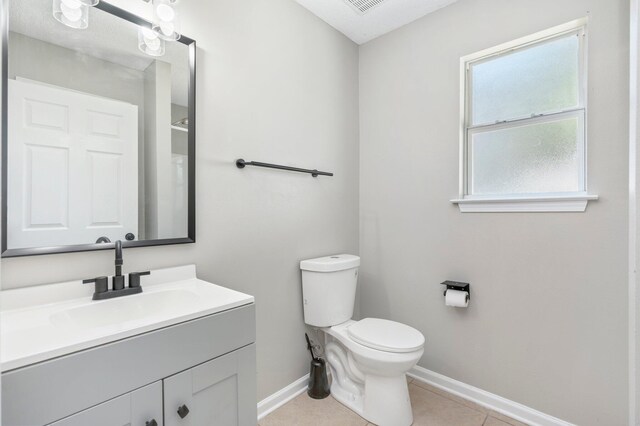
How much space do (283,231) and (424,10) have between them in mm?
1724

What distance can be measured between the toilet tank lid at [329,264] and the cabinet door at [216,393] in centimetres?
80

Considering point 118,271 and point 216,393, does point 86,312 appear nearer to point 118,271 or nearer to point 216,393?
point 118,271

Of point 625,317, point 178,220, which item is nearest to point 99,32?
point 178,220

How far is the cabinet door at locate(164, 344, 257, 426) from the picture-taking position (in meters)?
0.91

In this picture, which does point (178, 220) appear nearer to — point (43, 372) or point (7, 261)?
point (7, 261)

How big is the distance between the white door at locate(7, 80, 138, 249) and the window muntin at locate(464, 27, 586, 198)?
1.88m

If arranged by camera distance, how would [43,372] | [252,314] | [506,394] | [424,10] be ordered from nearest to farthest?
[43,372], [252,314], [506,394], [424,10]

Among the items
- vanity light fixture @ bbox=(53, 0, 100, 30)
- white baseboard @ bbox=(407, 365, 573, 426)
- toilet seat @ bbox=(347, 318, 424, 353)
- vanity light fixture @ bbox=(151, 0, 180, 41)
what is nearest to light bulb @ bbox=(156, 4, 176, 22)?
vanity light fixture @ bbox=(151, 0, 180, 41)

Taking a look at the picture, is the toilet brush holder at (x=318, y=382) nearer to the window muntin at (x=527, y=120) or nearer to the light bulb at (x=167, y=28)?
the window muntin at (x=527, y=120)

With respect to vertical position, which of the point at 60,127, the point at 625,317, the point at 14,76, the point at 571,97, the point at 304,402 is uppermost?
the point at 571,97

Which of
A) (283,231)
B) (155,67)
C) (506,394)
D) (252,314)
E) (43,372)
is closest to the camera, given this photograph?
(43,372)

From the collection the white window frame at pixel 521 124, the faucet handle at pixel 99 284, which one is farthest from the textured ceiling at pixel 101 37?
the white window frame at pixel 521 124

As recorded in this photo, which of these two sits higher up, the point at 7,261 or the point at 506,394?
the point at 7,261

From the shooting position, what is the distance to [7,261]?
39.2 inches
